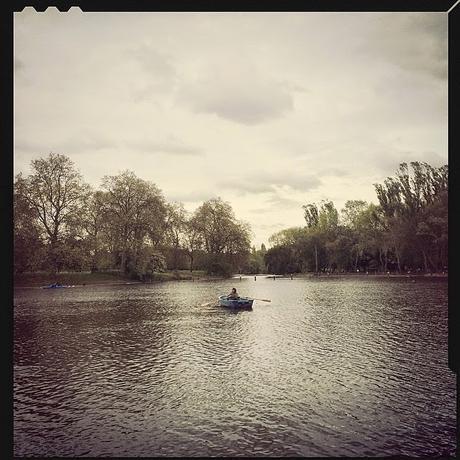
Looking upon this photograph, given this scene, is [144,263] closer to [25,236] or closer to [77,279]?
[77,279]

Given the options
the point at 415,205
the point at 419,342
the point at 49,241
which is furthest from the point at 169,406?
the point at 415,205

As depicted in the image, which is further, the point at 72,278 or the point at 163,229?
the point at 163,229

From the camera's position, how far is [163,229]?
7706 centimetres

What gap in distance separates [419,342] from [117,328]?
644 inches

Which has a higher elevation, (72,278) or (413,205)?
(413,205)

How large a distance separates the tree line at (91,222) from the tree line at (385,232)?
31546 millimetres

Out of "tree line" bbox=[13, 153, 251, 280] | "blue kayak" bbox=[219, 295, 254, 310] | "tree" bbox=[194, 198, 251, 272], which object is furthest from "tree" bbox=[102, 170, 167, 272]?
"blue kayak" bbox=[219, 295, 254, 310]

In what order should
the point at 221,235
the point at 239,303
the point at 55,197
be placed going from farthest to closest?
the point at 221,235 → the point at 55,197 → the point at 239,303

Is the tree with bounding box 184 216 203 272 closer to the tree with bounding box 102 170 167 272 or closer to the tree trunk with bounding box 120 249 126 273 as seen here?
the tree with bounding box 102 170 167 272

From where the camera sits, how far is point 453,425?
10672 mm

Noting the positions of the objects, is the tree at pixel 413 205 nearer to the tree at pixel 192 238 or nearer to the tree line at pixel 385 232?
the tree line at pixel 385 232

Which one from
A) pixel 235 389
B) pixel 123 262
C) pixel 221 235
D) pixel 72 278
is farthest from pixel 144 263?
pixel 235 389

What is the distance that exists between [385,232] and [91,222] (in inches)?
2049

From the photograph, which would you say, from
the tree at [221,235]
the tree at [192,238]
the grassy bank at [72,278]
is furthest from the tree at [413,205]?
the grassy bank at [72,278]
